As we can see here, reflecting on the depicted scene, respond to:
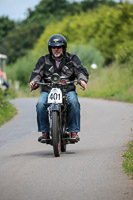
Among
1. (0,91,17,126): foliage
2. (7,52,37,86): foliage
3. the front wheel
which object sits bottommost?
(7,52,37,86): foliage

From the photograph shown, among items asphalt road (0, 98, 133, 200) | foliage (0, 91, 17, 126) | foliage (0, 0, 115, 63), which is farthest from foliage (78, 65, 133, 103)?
foliage (0, 0, 115, 63)

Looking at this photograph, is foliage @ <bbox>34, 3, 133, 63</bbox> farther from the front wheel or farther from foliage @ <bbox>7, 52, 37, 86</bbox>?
the front wheel

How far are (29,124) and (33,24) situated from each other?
8086cm

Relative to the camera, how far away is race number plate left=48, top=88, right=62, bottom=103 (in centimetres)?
924

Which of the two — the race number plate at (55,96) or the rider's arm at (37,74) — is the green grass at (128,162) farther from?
the rider's arm at (37,74)

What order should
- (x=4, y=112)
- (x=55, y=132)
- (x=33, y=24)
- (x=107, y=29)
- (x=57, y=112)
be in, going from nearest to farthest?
(x=55, y=132), (x=57, y=112), (x=4, y=112), (x=107, y=29), (x=33, y=24)

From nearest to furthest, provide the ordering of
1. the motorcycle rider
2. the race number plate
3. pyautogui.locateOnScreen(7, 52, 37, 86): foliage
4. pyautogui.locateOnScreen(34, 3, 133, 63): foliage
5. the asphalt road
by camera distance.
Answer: the asphalt road → the race number plate → the motorcycle rider → pyautogui.locateOnScreen(7, 52, 37, 86): foliage → pyautogui.locateOnScreen(34, 3, 133, 63): foliage

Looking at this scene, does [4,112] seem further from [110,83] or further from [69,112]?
[110,83]

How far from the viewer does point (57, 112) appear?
922 cm

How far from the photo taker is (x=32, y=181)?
7.20 meters

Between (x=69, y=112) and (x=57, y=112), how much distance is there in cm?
52

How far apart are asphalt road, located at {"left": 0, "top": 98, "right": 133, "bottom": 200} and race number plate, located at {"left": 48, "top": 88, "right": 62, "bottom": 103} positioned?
822mm

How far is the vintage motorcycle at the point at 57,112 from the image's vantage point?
359 inches

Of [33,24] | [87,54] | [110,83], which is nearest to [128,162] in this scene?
[110,83]
